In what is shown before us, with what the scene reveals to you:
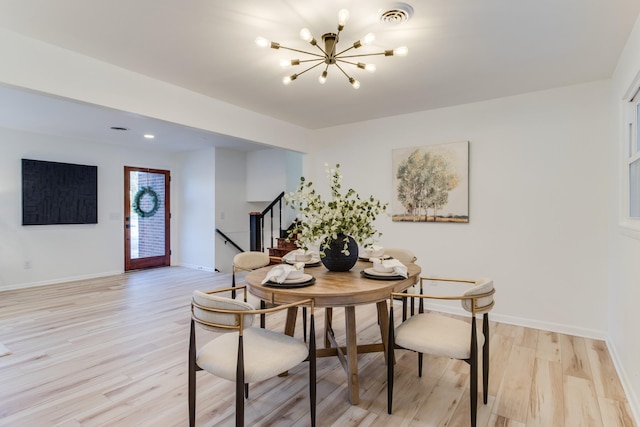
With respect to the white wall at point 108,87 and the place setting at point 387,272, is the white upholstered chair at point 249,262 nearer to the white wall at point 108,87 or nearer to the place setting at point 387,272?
the place setting at point 387,272

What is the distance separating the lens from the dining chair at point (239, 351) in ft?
5.37

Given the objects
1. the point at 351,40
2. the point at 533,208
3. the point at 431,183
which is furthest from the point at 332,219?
the point at 533,208

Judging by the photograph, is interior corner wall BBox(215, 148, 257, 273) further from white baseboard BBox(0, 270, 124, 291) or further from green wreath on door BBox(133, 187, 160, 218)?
white baseboard BBox(0, 270, 124, 291)

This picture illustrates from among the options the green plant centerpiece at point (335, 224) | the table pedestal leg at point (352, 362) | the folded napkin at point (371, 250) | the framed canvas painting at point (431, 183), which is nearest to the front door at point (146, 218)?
the framed canvas painting at point (431, 183)

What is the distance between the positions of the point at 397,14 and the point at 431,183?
2.36 metres

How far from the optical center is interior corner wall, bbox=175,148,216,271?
6645 mm

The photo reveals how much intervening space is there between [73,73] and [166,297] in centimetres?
311

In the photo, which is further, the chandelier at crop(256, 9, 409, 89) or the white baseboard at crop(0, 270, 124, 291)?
the white baseboard at crop(0, 270, 124, 291)

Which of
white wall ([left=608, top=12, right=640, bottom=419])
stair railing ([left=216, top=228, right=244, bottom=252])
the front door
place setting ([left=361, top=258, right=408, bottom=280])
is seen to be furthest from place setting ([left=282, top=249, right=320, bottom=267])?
the front door

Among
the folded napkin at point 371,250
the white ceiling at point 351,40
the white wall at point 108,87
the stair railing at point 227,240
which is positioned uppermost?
the white ceiling at point 351,40

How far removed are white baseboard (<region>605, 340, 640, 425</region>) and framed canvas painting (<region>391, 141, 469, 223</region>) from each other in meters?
1.72

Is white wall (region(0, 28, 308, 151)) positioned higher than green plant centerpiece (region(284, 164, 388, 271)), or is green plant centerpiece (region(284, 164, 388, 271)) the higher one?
white wall (region(0, 28, 308, 151))

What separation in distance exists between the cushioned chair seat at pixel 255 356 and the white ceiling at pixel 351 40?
1.98m

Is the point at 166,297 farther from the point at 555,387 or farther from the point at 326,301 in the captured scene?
the point at 555,387
